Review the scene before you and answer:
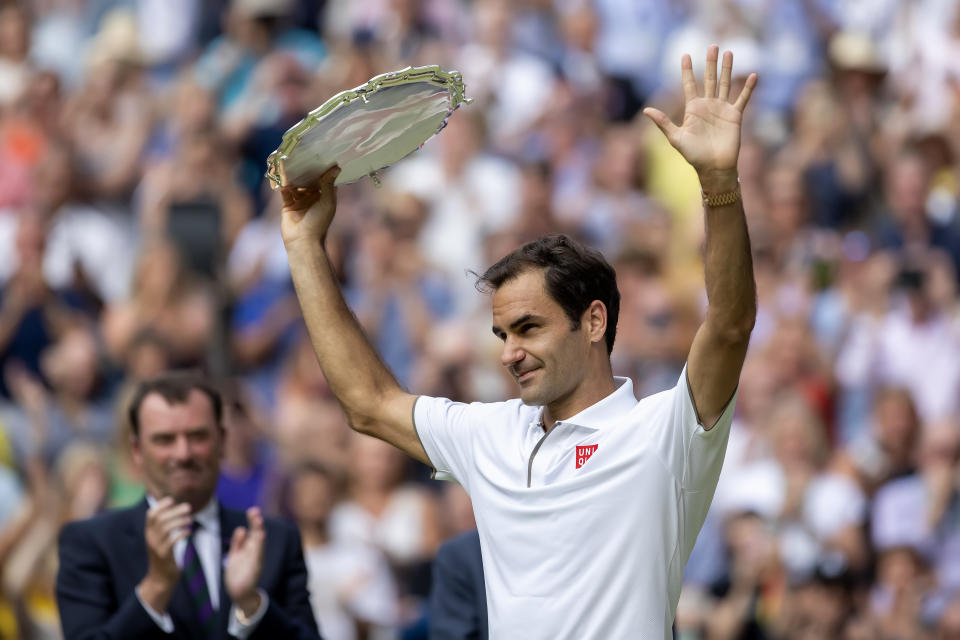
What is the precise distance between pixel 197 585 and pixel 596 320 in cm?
183

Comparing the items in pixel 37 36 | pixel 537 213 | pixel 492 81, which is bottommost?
pixel 537 213

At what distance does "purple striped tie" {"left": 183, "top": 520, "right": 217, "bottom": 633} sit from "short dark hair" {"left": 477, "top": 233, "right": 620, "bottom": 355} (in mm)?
1629

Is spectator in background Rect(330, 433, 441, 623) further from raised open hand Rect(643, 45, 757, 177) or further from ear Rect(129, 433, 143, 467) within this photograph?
raised open hand Rect(643, 45, 757, 177)

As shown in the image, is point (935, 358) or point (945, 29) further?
point (945, 29)

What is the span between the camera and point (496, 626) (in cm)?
410

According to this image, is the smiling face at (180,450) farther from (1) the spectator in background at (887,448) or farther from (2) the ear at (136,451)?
(1) the spectator in background at (887,448)

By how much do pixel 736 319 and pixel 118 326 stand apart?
7.01 meters

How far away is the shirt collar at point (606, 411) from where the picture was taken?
4156 mm

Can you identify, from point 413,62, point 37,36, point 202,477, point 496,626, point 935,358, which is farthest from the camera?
point 37,36

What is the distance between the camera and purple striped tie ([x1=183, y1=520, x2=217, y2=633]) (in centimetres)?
532

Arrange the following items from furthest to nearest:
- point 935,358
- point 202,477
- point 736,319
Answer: point 935,358, point 202,477, point 736,319

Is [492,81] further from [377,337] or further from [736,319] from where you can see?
[736,319]

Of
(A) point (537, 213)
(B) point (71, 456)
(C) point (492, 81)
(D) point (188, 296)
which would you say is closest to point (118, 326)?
(D) point (188, 296)

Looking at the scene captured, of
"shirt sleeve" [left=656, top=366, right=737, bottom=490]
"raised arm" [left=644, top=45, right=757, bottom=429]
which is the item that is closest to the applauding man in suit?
"shirt sleeve" [left=656, top=366, right=737, bottom=490]
